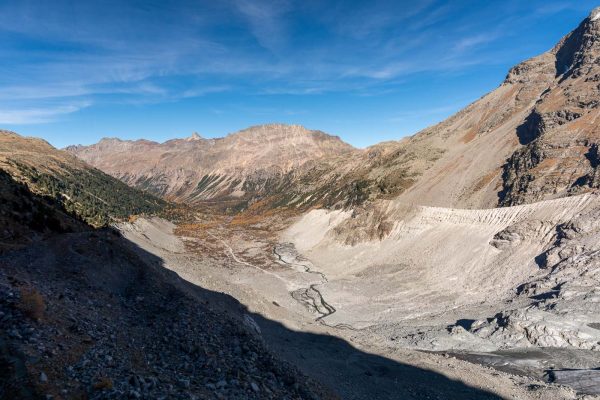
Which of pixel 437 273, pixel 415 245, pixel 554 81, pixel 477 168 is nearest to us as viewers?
pixel 437 273

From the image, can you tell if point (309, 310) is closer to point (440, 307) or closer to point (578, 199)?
point (440, 307)

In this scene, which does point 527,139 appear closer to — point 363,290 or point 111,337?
point 363,290

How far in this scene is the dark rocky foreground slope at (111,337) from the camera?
11133 mm

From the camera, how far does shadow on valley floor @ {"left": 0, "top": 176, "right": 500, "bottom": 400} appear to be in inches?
464

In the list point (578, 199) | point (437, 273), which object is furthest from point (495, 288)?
point (578, 199)

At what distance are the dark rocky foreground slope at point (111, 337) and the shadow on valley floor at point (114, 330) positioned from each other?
0.17 ft

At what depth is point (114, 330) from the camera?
623 inches

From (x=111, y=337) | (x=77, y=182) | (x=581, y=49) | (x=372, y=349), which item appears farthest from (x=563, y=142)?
(x=77, y=182)

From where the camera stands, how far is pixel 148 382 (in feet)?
41.0

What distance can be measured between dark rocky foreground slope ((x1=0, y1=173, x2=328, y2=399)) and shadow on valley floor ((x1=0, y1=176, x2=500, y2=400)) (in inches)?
2.0

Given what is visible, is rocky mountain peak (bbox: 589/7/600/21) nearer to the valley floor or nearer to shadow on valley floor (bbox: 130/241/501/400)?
the valley floor

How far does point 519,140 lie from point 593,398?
90.1m

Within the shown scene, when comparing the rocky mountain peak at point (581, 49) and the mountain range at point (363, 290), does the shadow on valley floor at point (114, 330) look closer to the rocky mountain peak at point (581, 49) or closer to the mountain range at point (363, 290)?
the mountain range at point (363, 290)

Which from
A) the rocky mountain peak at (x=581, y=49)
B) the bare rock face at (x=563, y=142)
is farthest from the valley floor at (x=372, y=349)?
the rocky mountain peak at (x=581, y=49)
